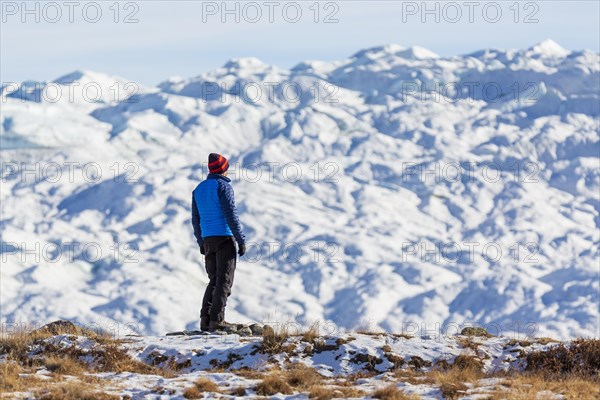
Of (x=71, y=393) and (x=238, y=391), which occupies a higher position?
(x=71, y=393)

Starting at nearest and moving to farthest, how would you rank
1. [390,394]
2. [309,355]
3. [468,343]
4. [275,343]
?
[390,394], [309,355], [275,343], [468,343]

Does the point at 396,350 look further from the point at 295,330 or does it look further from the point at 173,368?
the point at 173,368

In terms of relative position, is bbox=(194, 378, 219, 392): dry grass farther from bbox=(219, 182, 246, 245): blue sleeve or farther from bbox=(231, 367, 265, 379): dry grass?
bbox=(219, 182, 246, 245): blue sleeve

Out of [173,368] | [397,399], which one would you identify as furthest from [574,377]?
[173,368]

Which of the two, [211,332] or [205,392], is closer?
[205,392]

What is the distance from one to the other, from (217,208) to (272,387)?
4572 millimetres

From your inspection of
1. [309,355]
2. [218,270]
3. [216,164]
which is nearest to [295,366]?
[309,355]

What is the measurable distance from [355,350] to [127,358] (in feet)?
11.2

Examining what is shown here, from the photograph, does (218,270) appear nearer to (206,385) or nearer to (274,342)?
(274,342)

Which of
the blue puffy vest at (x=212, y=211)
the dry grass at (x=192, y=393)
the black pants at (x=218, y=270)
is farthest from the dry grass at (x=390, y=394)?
the blue puffy vest at (x=212, y=211)

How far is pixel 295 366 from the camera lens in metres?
14.7

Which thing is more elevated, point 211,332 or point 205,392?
point 205,392

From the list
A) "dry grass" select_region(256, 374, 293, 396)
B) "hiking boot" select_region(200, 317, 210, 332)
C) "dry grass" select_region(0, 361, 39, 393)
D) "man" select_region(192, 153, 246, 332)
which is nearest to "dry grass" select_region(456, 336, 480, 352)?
"dry grass" select_region(256, 374, 293, 396)

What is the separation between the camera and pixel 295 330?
16438mm
